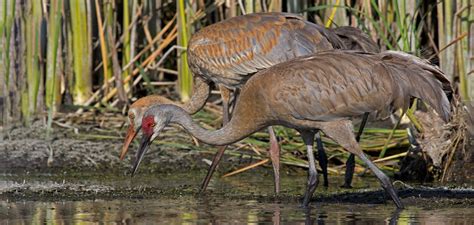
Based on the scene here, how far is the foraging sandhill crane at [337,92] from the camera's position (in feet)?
26.6

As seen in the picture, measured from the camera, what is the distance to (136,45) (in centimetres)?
1181

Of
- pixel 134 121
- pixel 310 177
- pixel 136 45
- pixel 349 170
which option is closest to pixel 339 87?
pixel 310 177

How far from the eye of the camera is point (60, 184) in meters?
9.40

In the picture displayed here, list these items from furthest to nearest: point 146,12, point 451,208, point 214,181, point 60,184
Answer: point 146,12 → point 214,181 → point 60,184 → point 451,208

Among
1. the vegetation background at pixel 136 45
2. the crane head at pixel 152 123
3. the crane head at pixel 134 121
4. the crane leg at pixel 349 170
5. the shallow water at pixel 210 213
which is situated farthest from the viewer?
the vegetation background at pixel 136 45

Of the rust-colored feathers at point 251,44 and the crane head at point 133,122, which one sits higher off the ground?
the rust-colored feathers at point 251,44

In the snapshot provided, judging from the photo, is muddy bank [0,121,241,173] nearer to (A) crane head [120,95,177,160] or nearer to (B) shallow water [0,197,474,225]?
(A) crane head [120,95,177,160]

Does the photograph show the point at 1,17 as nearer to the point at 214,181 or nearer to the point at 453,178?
the point at 214,181

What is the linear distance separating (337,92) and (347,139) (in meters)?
0.33

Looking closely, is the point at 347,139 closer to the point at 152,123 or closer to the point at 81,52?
the point at 152,123

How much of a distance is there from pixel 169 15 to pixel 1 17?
7.48 ft

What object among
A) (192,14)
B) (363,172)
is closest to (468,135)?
(363,172)

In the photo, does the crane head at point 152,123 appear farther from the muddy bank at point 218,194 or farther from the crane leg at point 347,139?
the crane leg at point 347,139

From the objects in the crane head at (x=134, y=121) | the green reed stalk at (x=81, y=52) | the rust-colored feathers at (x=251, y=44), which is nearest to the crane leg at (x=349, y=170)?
the rust-colored feathers at (x=251, y=44)
